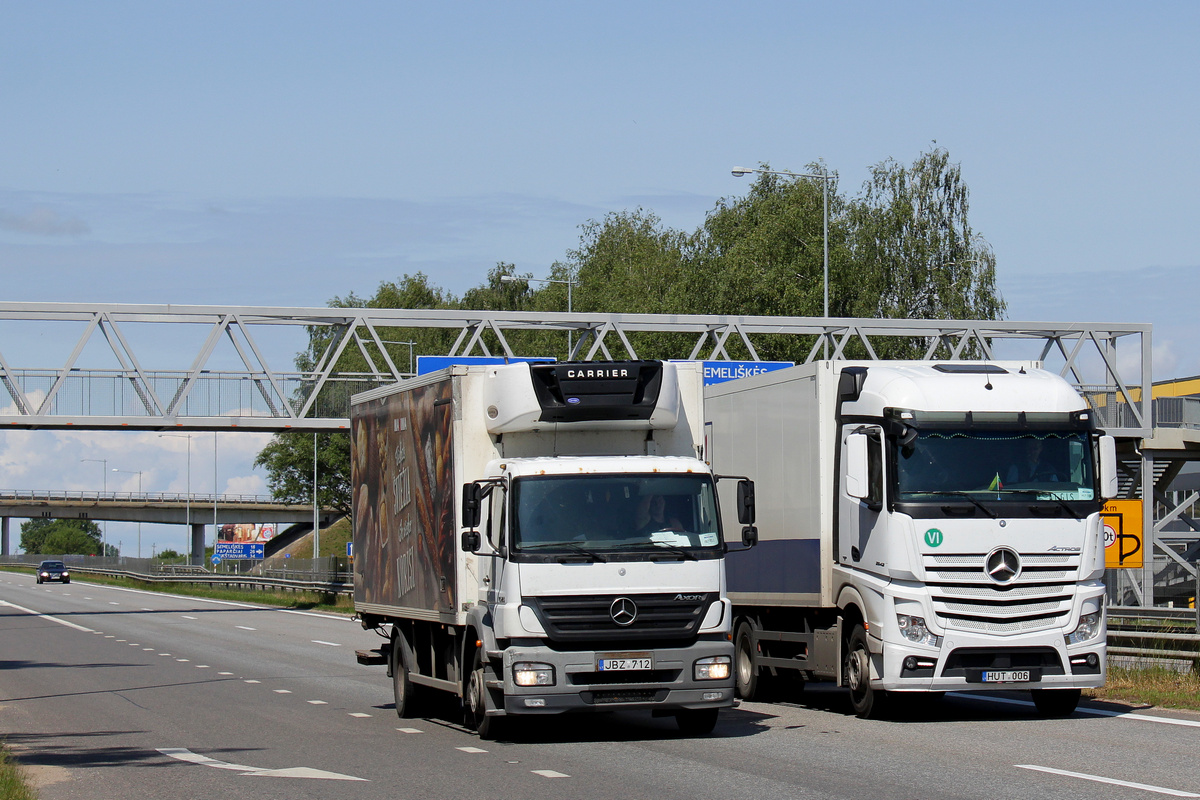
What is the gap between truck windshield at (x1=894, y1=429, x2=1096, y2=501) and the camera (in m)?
14.4

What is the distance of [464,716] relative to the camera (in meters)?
14.8

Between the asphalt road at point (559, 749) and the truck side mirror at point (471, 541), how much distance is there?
1.70m

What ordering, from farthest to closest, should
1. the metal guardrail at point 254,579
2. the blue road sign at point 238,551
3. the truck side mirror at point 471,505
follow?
the blue road sign at point 238,551 < the metal guardrail at point 254,579 < the truck side mirror at point 471,505

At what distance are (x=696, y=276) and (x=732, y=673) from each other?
162 feet


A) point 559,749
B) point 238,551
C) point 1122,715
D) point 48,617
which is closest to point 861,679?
point 1122,715

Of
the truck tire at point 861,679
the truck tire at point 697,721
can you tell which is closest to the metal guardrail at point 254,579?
the truck tire at point 861,679

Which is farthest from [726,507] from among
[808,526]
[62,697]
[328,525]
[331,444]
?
[328,525]

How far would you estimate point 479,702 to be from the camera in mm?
13750

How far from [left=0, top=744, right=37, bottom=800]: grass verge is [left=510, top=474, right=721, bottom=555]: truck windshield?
4.22 meters

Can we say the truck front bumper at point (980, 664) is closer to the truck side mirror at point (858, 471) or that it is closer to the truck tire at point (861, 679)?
the truck tire at point (861, 679)

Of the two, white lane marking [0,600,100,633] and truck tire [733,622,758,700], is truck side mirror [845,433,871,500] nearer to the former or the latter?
truck tire [733,622,758,700]

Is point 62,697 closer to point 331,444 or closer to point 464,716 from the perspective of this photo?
point 464,716

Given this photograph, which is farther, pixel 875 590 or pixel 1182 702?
pixel 1182 702

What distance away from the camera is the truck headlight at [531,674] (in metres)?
12.9
